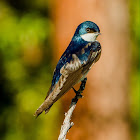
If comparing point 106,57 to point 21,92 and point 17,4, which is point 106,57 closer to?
point 21,92

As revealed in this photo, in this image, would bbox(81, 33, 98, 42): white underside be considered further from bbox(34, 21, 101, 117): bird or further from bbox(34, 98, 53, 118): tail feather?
bbox(34, 98, 53, 118): tail feather

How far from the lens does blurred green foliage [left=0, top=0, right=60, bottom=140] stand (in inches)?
257

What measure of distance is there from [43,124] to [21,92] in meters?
0.64

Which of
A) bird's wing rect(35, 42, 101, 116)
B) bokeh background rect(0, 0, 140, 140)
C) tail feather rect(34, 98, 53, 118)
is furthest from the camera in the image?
bokeh background rect(0, 0, 140, 140)

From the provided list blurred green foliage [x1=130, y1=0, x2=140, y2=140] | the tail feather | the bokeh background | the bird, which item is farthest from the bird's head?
blurred green foliage [x1=130, y1=0, x2=140, y2=140]

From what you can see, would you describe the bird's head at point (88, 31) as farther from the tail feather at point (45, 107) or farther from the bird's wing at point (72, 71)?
the tail feather at point (45, 107)

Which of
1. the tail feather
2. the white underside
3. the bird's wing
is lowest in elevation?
the tail feather

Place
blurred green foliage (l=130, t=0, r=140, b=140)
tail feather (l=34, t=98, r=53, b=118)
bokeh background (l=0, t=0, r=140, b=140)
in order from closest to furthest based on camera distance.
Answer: tail feather (l=34, t=98, r=53, b=118) < bokeh background (l=0, t=0, r=140, b=140) < blurred green foliage (l=130, t=0, r=140, b=140)

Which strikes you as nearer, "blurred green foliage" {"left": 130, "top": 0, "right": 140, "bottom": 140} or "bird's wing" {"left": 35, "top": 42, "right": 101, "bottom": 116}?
"bird's wing" {"left": 35, "top": 42, "right": 101, "bottom": 116}

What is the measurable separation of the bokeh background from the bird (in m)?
1.79

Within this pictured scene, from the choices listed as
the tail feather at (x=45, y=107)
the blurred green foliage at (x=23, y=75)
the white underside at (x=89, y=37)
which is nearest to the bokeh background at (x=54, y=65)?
the blurred green foliage at (x=23, y=75)

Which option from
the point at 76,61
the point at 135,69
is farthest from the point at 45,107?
the point at 135,69

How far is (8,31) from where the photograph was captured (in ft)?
21.2

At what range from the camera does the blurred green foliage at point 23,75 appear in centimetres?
652
